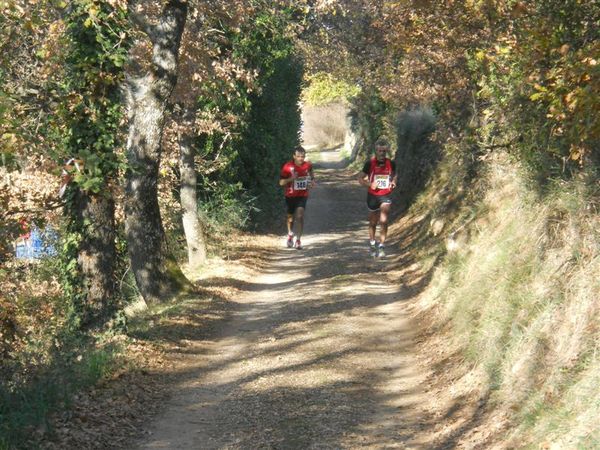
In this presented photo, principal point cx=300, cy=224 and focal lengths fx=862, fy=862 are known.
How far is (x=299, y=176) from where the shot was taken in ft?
59.5

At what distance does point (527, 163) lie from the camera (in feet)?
36.2

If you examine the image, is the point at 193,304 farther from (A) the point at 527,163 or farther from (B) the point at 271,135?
(B) the point at 271,135

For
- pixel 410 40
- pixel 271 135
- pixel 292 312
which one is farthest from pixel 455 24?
pixel 271 135

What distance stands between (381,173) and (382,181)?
0.53 feet

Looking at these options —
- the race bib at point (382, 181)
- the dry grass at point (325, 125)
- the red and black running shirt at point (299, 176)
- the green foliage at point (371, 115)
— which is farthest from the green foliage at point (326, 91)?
the race bib at point (382, 181)

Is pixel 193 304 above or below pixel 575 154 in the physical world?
below

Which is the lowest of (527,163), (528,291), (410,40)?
(528,291)

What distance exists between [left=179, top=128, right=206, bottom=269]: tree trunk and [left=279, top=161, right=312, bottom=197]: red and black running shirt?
2297 millimetres

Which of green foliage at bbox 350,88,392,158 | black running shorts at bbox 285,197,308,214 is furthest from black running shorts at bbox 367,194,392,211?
green foliage at bbox 350,88,392,158

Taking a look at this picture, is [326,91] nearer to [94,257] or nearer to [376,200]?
[376,200]

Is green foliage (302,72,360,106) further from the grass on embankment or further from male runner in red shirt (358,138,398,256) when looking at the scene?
the grass on embankment

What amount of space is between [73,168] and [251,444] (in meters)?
3.06

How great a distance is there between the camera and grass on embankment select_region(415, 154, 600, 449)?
6797 mm

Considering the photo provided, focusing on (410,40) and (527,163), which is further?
(410,40)
